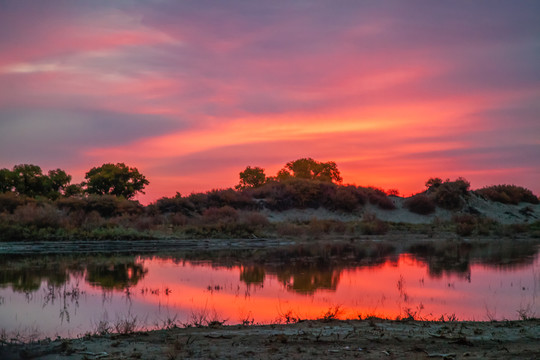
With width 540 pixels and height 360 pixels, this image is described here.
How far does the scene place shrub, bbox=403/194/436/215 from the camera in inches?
2013

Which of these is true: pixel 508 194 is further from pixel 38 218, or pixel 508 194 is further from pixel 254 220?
pixel 38 218

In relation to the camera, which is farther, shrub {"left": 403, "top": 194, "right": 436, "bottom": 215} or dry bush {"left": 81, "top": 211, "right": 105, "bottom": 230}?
shrub {"left": 403, "top": 194, "right": 436, "bottom": 215}

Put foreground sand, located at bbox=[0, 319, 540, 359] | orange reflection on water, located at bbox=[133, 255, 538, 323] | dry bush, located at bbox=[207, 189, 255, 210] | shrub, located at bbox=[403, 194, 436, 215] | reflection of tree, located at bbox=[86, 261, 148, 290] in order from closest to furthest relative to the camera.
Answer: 1. foreground sand, located at bbox=[0, 319, 540, 359]
2. orange reflection on water, located at bbox=[133, 255, 538, 323]
3. reflection of tree, located at bbox=[86, 261, 148, 290]
4. dry bush, located at bbox=[207, 189, 255, 210]
5. shrub, located at bbox=[403, 194, 436, 215]

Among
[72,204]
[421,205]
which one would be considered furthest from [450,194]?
[72,204]

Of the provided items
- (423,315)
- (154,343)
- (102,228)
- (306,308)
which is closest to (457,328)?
(423,315)

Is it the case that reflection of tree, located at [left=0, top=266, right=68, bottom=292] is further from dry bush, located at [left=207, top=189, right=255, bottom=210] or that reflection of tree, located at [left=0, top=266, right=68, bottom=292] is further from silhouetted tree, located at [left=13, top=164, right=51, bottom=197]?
silhouetted tree, located at [left=13, top=164, right=51, bottom=197]

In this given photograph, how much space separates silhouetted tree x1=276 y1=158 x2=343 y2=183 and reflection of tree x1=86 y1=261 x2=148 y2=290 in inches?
2622

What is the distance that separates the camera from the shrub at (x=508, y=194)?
5862cm

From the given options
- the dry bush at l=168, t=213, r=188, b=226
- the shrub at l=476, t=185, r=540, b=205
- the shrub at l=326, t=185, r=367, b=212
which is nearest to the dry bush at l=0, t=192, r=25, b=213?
the dry bush at l=168, t=213, r=188, b=226

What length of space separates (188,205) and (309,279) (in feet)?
101

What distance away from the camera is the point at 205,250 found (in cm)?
2762

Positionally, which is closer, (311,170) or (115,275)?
(115,275)

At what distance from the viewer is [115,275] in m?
17.9

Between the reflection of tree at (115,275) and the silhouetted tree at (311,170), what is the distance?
218 feet
